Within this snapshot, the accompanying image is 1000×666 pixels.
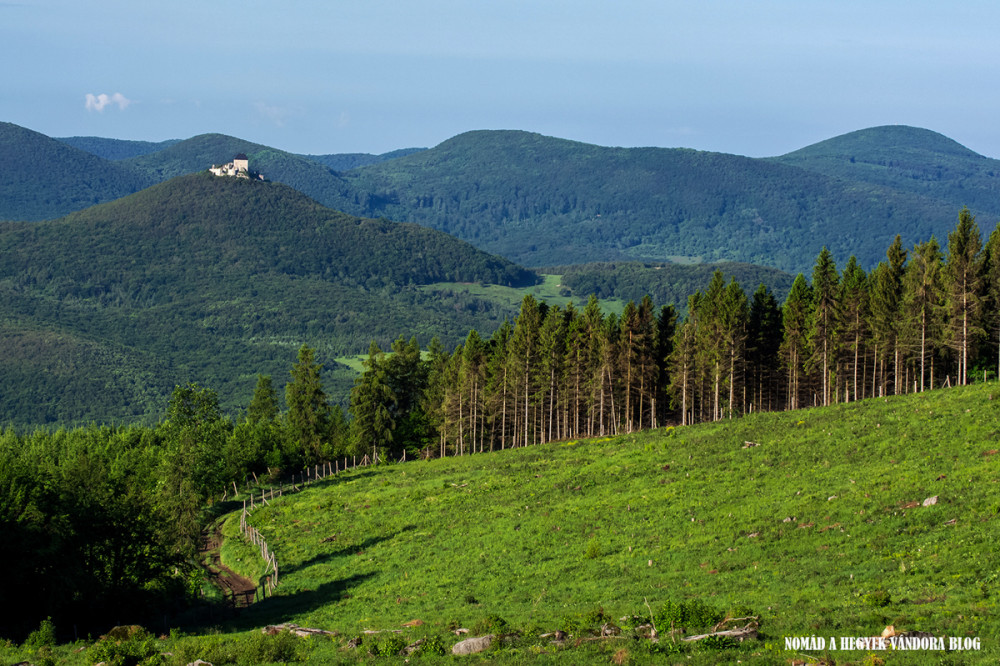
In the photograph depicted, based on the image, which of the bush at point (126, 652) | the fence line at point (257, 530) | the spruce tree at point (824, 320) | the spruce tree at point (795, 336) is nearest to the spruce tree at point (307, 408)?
the fence line at point (257, 530)

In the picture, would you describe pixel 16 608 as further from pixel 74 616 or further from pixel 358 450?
pixel 358 450

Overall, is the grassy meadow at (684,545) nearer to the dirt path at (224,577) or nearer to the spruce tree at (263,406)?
the dirt path at (224,577)

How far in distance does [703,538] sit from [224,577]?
3001 centimetres

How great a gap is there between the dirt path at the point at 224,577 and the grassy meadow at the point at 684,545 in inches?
40.1

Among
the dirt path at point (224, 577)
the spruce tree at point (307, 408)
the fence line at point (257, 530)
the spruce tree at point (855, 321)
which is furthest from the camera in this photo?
the spruce tree at point (307, 408)

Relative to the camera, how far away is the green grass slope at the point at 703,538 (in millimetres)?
31750

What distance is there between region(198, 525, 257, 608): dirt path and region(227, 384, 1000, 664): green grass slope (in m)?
1.76

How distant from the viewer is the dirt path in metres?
53.4

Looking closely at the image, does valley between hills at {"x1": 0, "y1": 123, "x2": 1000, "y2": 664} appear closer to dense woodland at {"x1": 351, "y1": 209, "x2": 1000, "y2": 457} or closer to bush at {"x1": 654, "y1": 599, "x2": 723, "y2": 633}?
bush at {"x1": 654, "y1": 599, "x2": 723, "y2": 633}

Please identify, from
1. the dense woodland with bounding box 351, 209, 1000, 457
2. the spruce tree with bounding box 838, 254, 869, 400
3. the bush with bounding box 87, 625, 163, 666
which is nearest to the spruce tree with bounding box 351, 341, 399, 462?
the dense woodland with bounding box 351, 209, 1000, 457

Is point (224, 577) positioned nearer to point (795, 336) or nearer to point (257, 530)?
point (257, 530)

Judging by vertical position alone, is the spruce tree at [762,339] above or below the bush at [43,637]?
above

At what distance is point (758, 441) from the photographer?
62312mm

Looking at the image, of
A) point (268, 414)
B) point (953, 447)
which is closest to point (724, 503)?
point (953, 447)
